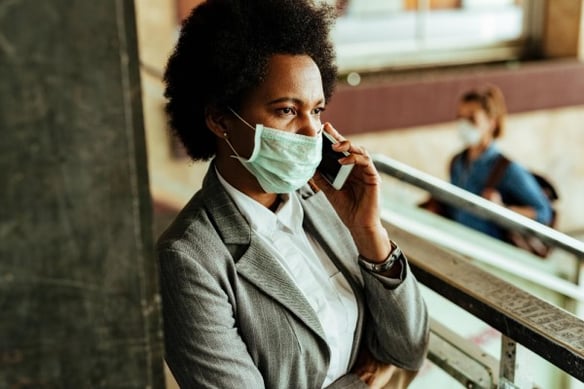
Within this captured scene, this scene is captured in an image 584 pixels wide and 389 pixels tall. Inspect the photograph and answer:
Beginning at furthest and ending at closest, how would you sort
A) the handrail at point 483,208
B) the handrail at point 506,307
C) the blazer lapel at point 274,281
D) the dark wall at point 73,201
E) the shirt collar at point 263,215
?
the handrail at point 483,208
the shirt collar at point 263,215
the blazer lapel at point 274,281
the handrail at point 506,307
the dark wall at point 73,201

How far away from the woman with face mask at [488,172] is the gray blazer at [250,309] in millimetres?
2404

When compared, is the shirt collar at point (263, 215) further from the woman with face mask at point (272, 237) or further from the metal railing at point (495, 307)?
the metal railing at point (495, 307)

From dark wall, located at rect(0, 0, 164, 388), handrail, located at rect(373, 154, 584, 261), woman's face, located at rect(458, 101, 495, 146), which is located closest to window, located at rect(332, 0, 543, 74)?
woman's face, located at rect(458, 101, 495, 146)

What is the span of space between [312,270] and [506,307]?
0.43m

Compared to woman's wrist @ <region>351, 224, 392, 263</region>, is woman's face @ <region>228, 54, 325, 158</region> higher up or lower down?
higher up

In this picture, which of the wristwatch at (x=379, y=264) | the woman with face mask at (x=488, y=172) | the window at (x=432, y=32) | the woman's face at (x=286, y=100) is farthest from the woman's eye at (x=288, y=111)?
the window at (x=432, y=32)

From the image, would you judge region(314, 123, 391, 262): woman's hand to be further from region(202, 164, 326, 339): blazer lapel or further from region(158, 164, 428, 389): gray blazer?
region(202, 164, 326, 339): blazer lapel

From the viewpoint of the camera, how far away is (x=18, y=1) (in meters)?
0.72

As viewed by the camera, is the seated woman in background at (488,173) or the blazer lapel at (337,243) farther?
the seated woman in background at (488,173)

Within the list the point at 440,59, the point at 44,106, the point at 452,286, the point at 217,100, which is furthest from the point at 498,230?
the point at 44,106

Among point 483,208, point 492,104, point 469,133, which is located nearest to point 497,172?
point 469,133

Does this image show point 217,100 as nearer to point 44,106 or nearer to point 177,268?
point 177,268

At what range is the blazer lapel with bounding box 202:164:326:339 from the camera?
5.30ft

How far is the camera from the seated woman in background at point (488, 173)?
4.12 metres
